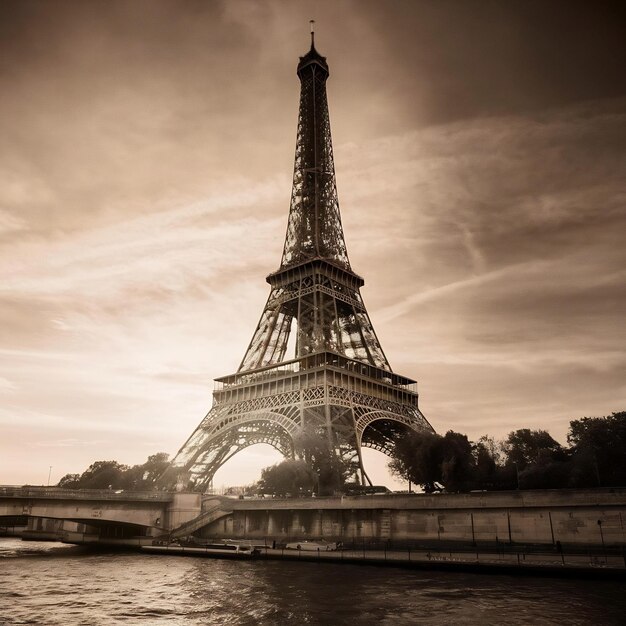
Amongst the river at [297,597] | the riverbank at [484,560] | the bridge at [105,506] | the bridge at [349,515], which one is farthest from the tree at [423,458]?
the bridge at [105,506]

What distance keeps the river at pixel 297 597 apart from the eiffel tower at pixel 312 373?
23.7 m

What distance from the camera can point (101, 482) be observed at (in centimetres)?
10006

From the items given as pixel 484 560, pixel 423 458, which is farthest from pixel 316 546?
pixel 423 458

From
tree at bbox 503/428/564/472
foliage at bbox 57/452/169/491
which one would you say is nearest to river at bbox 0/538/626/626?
tree at bbox 503/428/564/472

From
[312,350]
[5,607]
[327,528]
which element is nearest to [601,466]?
[327,528]

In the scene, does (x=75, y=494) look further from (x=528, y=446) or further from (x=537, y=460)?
(x=528, y=446)

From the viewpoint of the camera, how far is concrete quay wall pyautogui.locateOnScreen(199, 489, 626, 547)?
36969 mm

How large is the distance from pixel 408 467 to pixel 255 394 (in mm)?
23388

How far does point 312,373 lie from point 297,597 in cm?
3888

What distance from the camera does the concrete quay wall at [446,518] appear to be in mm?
36969

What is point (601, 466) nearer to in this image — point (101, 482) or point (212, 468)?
point (212, 468)

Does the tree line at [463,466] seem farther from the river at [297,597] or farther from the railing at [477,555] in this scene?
the river at [297,597]

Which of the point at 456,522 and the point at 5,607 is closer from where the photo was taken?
the point at 5,607

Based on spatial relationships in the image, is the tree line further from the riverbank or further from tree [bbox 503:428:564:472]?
the riverbank
